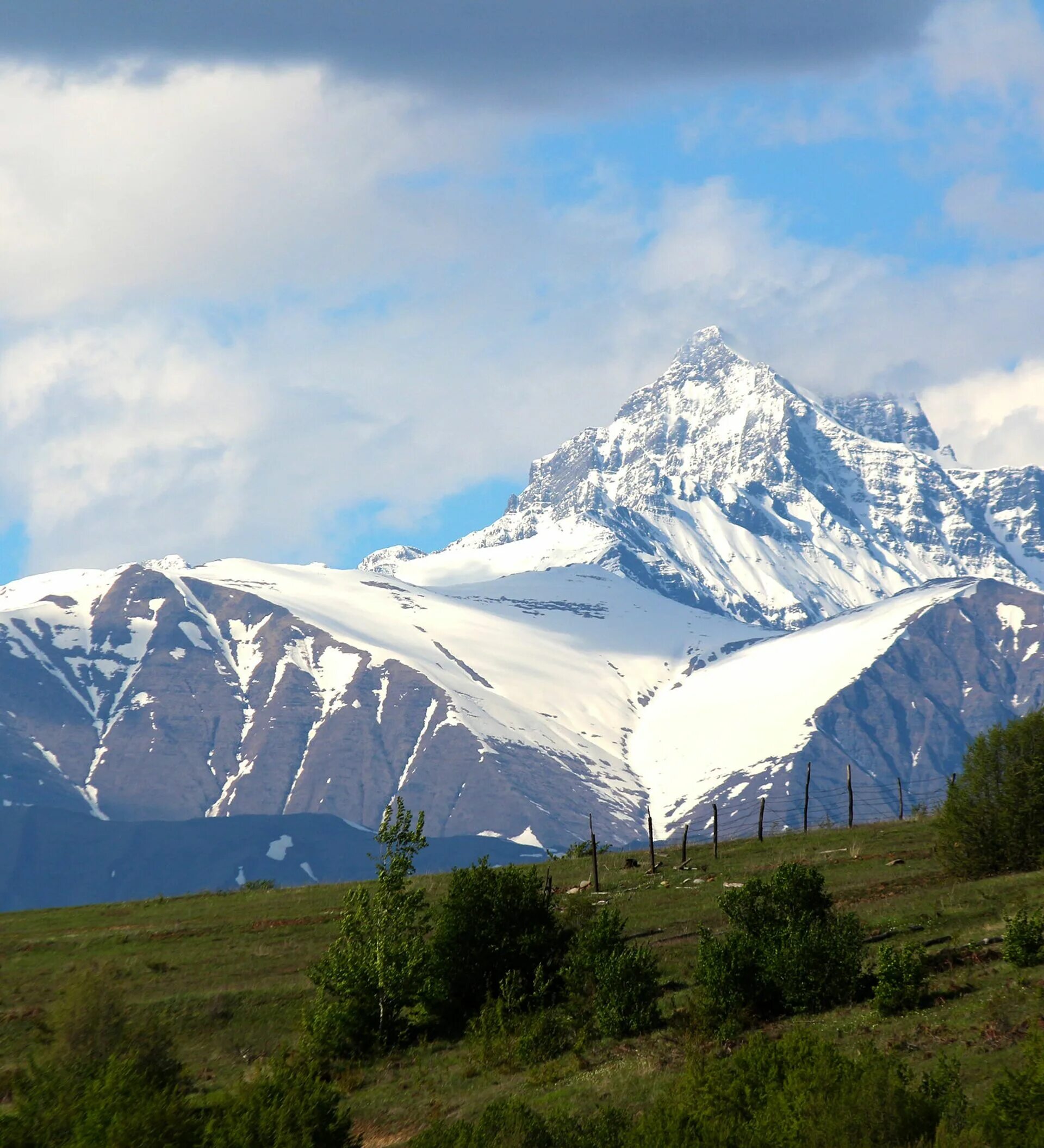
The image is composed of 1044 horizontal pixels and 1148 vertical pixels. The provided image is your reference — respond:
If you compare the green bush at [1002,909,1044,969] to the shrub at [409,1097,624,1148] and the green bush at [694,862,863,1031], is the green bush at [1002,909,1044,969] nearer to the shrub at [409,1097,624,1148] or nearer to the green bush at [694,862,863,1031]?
the green bush at [694,862,863,1031]

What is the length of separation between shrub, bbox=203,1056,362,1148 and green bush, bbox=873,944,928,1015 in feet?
49.5

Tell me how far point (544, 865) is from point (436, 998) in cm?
3451

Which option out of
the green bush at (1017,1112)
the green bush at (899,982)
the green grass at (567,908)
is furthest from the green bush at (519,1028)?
the green bush at (1017,1112)

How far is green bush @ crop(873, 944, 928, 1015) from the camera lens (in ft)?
127

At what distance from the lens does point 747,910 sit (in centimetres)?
4619

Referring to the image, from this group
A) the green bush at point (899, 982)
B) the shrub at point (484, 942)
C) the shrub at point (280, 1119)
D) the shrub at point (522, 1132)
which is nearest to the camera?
the shrub at point (280, 1119)

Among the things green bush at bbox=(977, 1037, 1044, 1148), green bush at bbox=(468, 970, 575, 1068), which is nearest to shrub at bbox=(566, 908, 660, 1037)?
green bush at bbox=(468, 970, 575, 1068)

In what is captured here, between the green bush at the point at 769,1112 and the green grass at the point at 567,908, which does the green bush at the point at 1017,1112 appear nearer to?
the green bush at the point at 769,1112

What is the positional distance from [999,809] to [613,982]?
2229cm

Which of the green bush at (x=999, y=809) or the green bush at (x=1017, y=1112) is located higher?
the green bush at (x=999, y=809)

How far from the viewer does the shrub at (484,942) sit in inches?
1982

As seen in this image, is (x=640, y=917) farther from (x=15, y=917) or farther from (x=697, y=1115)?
(x=15, y=917)

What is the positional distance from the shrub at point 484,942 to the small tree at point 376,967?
92 centimetres

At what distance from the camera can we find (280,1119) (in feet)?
99.6
